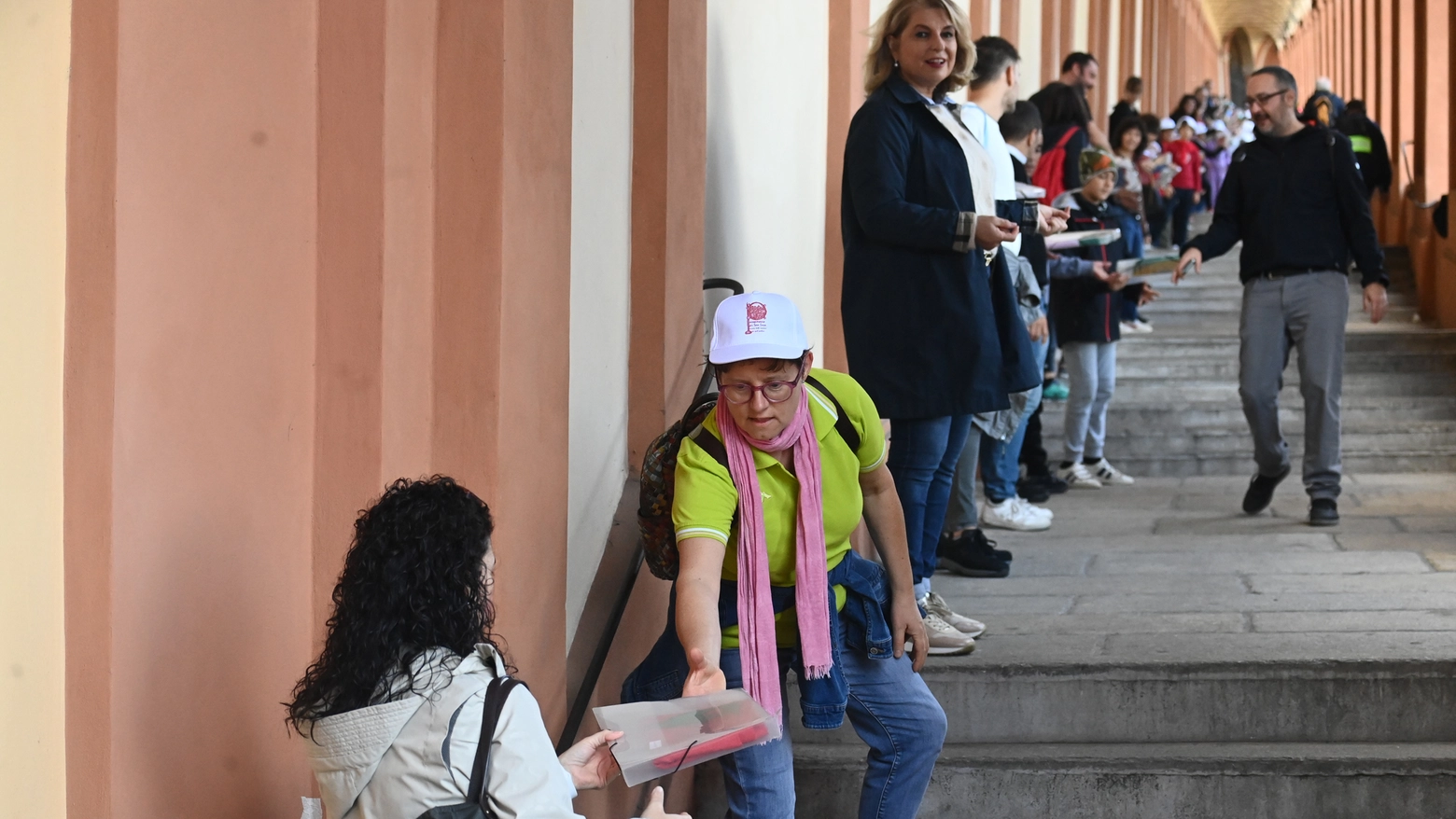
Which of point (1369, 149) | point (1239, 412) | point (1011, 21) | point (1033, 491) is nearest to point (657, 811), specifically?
point (1033, 491)

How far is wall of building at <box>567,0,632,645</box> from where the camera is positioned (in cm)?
407

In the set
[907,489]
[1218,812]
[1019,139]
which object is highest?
[1019,139]

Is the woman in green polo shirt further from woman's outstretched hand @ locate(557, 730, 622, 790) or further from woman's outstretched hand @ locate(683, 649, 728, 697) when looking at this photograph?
woman's outstretched hand @ locate(557, 730, 622, 790)

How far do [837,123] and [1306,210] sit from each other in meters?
2.08

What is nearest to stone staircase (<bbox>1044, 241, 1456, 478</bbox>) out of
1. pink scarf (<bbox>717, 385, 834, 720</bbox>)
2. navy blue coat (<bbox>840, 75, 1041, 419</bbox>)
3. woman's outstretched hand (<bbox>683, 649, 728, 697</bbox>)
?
navy blue coat (<bbox>840, 75, 1041, 419</bbox>)

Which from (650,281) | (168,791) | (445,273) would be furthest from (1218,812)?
(168,791)

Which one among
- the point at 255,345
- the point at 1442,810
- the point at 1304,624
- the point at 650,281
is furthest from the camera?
the point at 1304,624

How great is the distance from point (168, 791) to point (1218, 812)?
2.77 m

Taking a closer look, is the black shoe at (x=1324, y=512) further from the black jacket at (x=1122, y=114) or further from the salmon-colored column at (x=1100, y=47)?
the salmon-colored column at (x=1100, y=47)

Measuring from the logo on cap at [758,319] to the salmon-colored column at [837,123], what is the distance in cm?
359

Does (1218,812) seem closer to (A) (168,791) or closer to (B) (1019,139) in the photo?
(A) (168,791)

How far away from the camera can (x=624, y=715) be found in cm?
273

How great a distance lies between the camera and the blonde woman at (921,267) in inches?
182

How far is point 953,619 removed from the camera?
16.6ft
